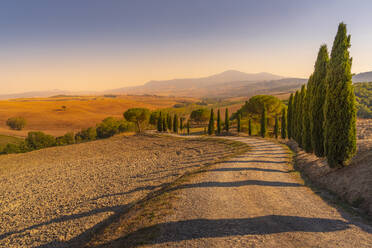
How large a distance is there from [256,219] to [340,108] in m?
10.6

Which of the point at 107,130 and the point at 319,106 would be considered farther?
the point at 107,130

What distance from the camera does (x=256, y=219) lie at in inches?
314

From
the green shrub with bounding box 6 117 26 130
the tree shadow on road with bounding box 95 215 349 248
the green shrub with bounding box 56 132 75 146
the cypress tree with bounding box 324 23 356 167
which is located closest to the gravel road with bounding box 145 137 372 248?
the tree shadow on road with bounding box 95 215 349 248

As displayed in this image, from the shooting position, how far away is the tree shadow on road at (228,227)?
696cm

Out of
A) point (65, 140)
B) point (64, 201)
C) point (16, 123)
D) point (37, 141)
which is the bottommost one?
point (65, 140)

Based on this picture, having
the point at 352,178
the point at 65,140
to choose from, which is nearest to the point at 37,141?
the point at 65,140

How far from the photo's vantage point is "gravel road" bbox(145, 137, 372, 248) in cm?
661

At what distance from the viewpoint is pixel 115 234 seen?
8039mm

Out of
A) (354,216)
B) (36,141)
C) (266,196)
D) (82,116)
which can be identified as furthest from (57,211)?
(82,116)

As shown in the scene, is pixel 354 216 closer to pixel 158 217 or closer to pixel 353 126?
pixel 353 126

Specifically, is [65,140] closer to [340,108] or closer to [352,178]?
[340,108]

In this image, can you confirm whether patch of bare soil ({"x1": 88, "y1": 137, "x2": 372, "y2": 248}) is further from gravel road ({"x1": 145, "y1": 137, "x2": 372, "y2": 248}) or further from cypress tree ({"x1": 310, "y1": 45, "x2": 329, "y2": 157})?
cypress tree ({"x1": 310, "y1": 45, "x2": 329, "y2": 157})

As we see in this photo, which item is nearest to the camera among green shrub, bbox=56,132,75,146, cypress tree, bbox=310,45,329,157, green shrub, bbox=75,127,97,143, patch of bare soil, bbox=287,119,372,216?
patch of bare soil, bbox=287,119,372,216

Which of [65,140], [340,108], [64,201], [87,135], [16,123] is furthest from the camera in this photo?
[16,123]
